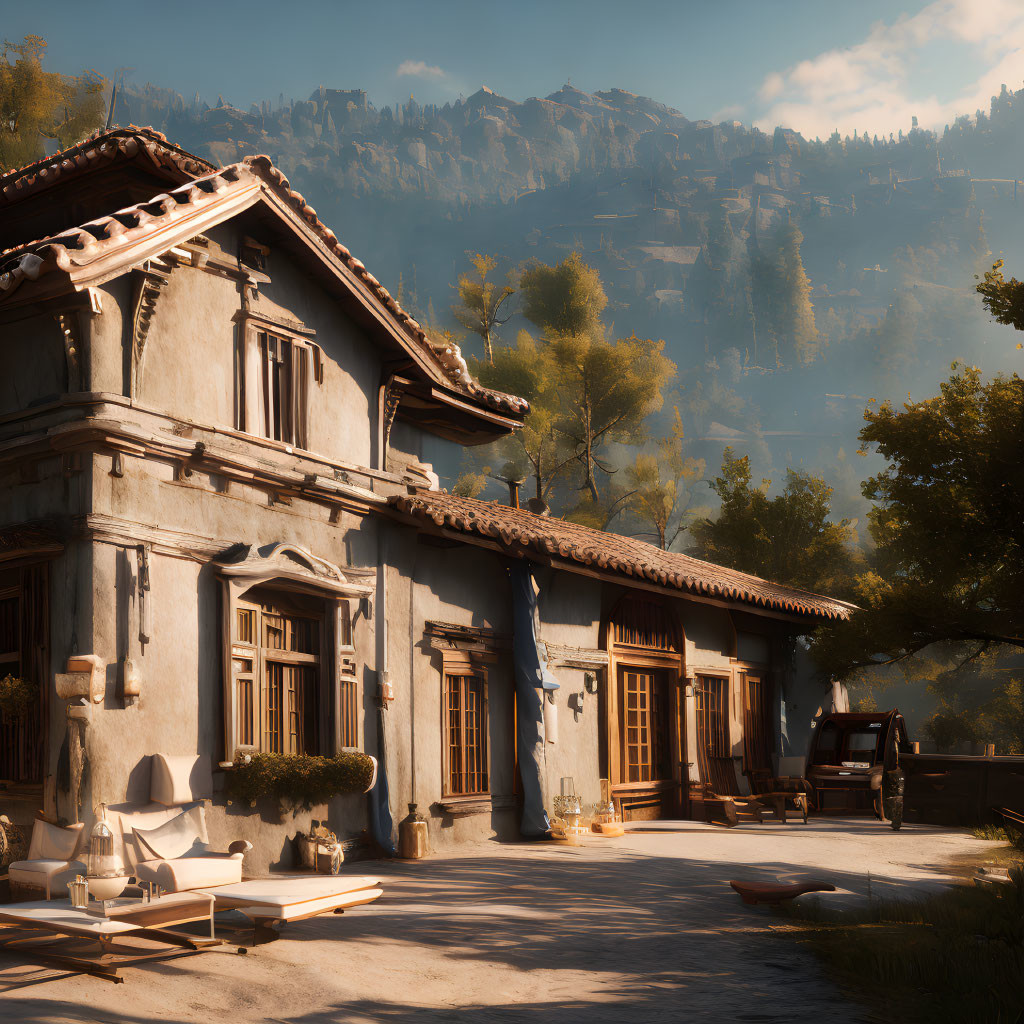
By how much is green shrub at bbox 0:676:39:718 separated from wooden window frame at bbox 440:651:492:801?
191 inches

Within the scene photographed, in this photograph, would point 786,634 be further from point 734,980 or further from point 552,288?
point 552,288

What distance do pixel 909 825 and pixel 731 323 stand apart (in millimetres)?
120853

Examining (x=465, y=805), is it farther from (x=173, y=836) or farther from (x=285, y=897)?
(x=285, y=897)

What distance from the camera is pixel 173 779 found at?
9156mm

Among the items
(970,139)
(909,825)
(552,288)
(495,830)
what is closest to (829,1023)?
(495,830)

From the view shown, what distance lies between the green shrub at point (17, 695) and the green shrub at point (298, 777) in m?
1.86

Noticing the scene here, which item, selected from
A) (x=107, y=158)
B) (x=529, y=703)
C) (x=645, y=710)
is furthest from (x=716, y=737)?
(x=107, y=158)

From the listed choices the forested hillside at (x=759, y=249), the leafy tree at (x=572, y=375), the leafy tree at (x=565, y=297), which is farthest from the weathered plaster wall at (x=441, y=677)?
the forested hillside at (x=759, y=249)

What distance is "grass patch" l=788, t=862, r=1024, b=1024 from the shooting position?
6.09 meters

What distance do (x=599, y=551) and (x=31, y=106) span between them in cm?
2150

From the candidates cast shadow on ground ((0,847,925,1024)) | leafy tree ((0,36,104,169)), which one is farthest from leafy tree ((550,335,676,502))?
cast shadow on ground ((0,847,925,1024))

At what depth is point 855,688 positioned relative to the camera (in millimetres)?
46719

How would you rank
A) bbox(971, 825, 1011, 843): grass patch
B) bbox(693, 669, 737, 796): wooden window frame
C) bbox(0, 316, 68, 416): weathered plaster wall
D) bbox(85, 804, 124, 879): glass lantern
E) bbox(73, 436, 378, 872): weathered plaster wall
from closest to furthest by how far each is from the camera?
bbox(85, 804, 124, 879): glass lantern < bbox(73, 436, 378, 872): weathered plaster wall < bbox(0, 316, 68, 416): weathered plaster wall < bbox(971, 825, 1011, 843): grass patch < bbox(693, 669, 737, 796): wooden window frame

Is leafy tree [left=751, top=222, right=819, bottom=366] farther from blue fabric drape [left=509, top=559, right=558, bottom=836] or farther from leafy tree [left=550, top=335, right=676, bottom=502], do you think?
blue fabric drape [left=509, top=559, right=558, bottom=836]
